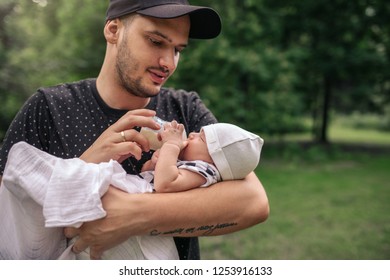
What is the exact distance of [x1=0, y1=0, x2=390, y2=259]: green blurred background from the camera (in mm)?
4477

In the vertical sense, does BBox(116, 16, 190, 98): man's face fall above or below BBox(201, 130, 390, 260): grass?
above

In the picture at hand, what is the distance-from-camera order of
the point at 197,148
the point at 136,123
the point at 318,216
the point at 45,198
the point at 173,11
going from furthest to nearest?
1. the point at 318,216
2. the point at 197,148
3. the point at 173,11
4. the point at 136,123
5. the point at 45,198

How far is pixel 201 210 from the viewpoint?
1.25m

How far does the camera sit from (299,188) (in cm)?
668

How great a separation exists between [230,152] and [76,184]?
1.70 feet

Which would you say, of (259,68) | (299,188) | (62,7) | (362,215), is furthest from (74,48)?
(362,215)

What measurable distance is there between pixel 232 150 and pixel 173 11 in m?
0.51

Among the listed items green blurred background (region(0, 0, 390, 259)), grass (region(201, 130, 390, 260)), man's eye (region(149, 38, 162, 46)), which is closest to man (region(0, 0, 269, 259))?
man's eye (region(149, 38, 162, 46))

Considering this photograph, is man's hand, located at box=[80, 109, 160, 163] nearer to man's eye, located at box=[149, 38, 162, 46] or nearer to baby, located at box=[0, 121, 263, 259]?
baby, located at box=[0, 121, 263, 259]

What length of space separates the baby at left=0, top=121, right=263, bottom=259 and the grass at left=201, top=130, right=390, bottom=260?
112 inches

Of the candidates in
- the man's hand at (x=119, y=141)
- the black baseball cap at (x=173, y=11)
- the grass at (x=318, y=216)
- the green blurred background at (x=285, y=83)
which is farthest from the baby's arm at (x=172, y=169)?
the grass at (x=318, y=216)

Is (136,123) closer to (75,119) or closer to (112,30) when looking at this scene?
(75,119)

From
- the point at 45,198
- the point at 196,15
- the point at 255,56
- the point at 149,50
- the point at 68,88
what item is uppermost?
the point at 196,15

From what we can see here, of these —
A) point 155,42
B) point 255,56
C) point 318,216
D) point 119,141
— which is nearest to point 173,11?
point 155,42
